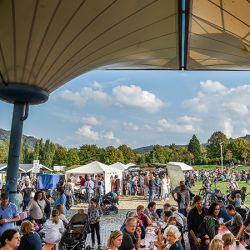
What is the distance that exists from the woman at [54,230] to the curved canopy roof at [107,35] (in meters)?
4.27

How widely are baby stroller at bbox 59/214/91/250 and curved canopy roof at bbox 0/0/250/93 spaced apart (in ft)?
14.6

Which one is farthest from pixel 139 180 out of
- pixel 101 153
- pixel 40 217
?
pixel 101 153

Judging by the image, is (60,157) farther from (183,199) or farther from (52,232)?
(52,232)

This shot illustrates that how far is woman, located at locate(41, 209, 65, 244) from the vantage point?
20.7ft

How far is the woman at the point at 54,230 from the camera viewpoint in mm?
6305

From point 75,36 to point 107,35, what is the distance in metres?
0.83

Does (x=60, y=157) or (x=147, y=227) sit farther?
(x=60, y=157)

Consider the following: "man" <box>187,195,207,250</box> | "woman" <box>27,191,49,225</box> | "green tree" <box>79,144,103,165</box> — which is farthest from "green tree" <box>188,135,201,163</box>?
"man" <box>187,195,207,250</box>

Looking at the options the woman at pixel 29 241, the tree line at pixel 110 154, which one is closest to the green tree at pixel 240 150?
the tree line at pixel 110 154

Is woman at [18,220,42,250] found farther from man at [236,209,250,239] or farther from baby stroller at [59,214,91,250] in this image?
man at [236,209,250,239]

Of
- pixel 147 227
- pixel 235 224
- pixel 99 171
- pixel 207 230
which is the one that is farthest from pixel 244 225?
pixel 99 171

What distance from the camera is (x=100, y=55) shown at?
10.4 m

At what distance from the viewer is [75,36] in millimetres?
8961

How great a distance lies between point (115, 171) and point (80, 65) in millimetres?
14375
